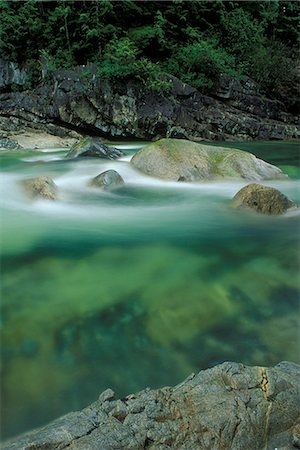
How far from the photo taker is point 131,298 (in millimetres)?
3672

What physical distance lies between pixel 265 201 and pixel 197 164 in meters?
3.02

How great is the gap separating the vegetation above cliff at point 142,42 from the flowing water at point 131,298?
1345 cm

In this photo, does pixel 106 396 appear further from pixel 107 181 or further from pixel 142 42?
pixel 142 42

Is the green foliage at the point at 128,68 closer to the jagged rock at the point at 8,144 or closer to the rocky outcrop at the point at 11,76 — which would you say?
the rocky outcrop at the point at 11,76

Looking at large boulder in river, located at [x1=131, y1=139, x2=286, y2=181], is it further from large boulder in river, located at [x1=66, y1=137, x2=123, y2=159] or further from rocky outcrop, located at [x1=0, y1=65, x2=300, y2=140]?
rocky outcrop, located at [x1=0, y1=65, x2=300, y2=140]

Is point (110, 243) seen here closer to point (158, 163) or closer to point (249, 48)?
point (158, 163)

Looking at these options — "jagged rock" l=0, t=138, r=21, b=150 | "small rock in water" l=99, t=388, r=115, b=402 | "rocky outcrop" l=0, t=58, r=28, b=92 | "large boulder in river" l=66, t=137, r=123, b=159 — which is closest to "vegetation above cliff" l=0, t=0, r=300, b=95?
"rocky outcrop" l=0, t=58, r=28, b=92

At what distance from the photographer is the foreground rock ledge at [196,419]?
1.85 m

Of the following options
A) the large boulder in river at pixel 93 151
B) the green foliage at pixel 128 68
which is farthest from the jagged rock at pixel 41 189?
the green foliage at pixel 128 68

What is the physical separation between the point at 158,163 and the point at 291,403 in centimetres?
757

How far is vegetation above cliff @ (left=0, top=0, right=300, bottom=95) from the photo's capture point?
1836 cm

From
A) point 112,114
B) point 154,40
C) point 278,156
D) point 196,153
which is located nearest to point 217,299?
point 196,153

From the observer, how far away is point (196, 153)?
9117mm

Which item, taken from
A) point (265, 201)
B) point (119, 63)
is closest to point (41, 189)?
point (265, 201)
